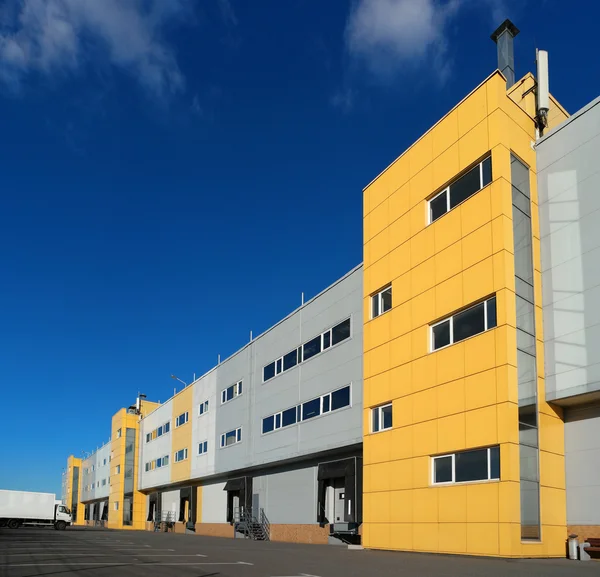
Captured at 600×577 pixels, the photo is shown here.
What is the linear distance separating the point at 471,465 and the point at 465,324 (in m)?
4.38

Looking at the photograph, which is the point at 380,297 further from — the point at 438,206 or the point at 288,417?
the point at 288,417

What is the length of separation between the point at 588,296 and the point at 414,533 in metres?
9.44

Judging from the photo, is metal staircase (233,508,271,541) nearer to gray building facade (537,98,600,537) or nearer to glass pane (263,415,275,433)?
glass pane (263,415,275,433)

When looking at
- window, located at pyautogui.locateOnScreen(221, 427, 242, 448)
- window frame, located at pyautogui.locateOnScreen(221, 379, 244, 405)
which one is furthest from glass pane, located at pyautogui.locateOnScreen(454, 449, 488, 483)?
window frame, located at pyautogui.locateOnScreen(221, 379, 244, 405)

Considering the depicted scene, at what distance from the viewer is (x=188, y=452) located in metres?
54.6

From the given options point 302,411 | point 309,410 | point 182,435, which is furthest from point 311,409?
point 182,435

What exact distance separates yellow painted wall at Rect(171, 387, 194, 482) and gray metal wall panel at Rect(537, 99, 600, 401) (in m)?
38.5

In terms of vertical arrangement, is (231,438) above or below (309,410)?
below

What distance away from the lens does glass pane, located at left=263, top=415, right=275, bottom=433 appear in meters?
38.6

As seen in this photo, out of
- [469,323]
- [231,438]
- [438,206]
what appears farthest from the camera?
[231,438]

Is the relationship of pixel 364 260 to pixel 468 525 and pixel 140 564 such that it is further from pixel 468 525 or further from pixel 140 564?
pixel 140 564

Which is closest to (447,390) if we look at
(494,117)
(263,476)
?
(494,117)

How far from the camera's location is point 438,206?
24328 millimetres

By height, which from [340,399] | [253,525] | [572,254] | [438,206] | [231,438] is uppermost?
[438,206]
